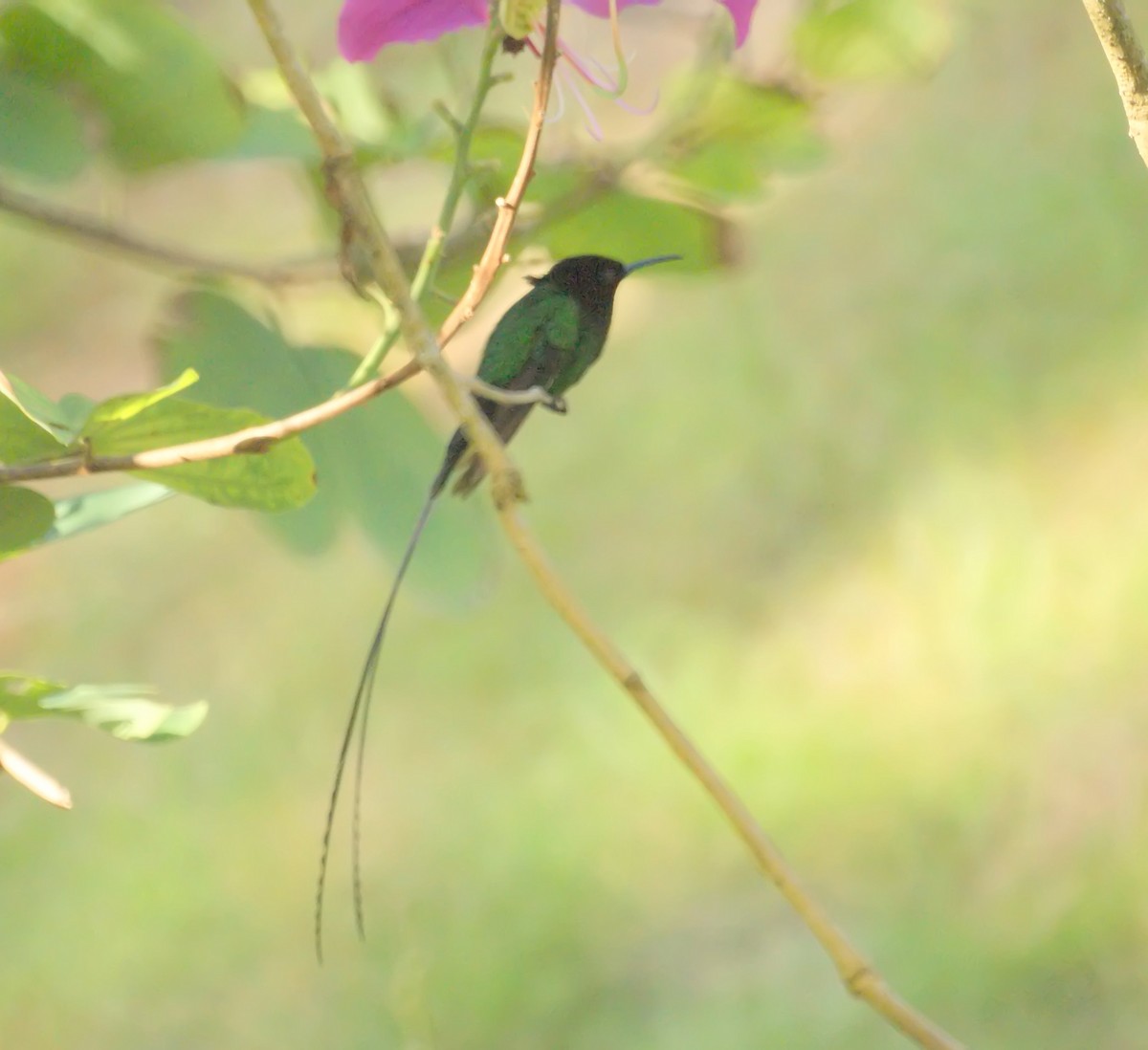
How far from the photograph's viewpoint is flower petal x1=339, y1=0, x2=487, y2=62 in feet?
1.21

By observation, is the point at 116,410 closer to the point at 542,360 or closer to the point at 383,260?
the point at 383,260

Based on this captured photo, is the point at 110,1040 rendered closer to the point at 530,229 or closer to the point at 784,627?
the point at 784,627

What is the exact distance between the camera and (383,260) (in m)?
0.31

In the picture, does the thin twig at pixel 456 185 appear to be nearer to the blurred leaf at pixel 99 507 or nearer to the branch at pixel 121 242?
the blurred leaf at pixel 99 507

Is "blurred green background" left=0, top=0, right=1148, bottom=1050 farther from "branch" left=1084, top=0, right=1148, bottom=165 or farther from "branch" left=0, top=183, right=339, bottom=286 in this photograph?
"branch" left=1084, top=0, right=1148, bottom=165

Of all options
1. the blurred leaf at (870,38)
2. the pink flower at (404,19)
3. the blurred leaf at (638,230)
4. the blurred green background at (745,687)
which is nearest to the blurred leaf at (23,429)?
the pink flower at (404,19)

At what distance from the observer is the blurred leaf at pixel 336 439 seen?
514 mm

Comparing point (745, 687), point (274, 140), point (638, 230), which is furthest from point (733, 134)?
point (745, 687)

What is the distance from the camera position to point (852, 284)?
188cm

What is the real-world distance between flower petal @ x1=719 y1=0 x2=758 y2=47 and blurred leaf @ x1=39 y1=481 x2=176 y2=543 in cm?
19

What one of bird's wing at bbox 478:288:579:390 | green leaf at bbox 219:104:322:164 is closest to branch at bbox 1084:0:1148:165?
bird's wing at bbox 478:288:579:390

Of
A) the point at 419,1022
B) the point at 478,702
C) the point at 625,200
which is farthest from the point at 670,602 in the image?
the point at 625,200

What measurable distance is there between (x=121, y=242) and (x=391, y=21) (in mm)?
213

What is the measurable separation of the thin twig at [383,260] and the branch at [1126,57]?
167mm
